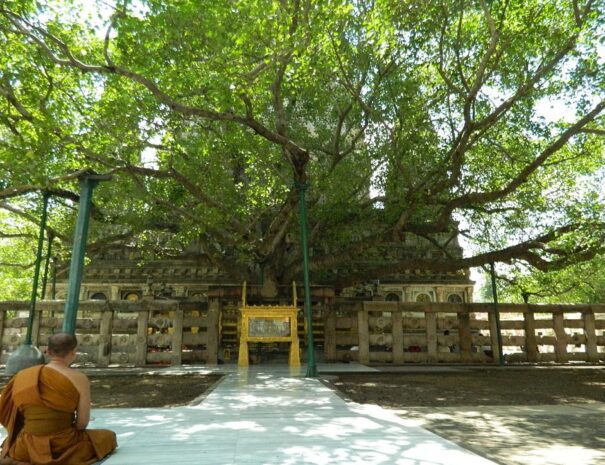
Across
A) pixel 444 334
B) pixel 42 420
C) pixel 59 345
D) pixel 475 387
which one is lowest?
pixel 475 387

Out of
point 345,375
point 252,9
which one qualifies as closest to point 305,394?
point 345,375

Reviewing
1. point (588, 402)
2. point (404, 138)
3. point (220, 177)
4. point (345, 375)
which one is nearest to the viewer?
point (588, 402)

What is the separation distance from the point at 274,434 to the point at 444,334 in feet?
37.7

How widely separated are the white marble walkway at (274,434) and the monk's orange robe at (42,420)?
37cm

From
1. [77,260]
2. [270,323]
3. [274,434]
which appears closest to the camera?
[274,434]

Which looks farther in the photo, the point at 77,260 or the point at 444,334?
the point at 444,334

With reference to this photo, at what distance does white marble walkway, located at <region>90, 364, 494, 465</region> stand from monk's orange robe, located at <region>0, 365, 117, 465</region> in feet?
1.21

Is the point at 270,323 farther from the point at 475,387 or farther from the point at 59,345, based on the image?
the point at 59,345

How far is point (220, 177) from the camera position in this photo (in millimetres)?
14633

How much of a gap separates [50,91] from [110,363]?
788 centimetres

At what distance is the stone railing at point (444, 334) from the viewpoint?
14211 mm

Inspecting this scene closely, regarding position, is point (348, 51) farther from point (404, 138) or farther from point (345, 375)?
point (345, 375)

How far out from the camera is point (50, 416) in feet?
12.1

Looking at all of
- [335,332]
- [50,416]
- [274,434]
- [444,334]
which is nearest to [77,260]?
[50,416]
